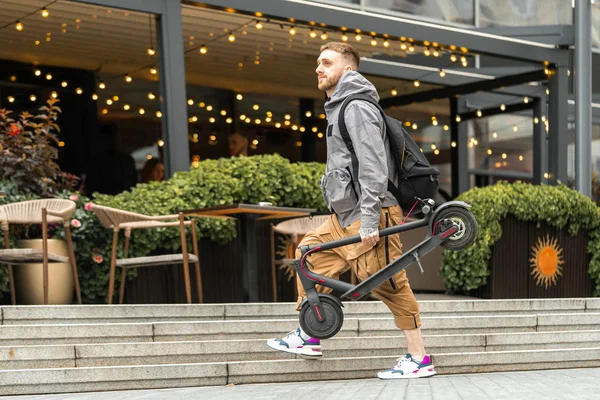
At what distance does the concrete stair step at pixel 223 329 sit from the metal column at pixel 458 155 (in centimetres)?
879

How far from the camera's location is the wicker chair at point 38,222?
7.02 meters

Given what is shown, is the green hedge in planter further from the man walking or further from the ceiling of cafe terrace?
the man walking

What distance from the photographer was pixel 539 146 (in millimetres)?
14703

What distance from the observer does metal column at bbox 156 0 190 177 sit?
384 inches

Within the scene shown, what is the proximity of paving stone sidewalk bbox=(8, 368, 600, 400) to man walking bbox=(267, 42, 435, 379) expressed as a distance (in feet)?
0.72

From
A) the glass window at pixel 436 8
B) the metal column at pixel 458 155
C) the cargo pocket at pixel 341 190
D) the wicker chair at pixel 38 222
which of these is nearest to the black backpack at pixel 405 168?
the cargo pocket at pixel 341 190

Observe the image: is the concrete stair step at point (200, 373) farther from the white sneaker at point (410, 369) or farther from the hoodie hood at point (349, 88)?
the hoodie hood at point (349, 88)

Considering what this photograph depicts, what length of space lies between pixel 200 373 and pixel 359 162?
154 centimetres

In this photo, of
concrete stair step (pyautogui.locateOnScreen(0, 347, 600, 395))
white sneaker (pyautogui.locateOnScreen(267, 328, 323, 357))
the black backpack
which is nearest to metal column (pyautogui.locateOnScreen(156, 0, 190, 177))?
concrete stair step (pyautogui.locateOnScreen(0, 347, 600, 395))

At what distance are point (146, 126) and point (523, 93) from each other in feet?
20.4

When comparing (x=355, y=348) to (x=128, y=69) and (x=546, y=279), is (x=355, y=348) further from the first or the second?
(x=128, y=69)

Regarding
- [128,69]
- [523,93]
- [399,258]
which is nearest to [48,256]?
[399,258]

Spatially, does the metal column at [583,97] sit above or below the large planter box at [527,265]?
above

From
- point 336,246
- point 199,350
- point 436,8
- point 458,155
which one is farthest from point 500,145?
point 336,246
